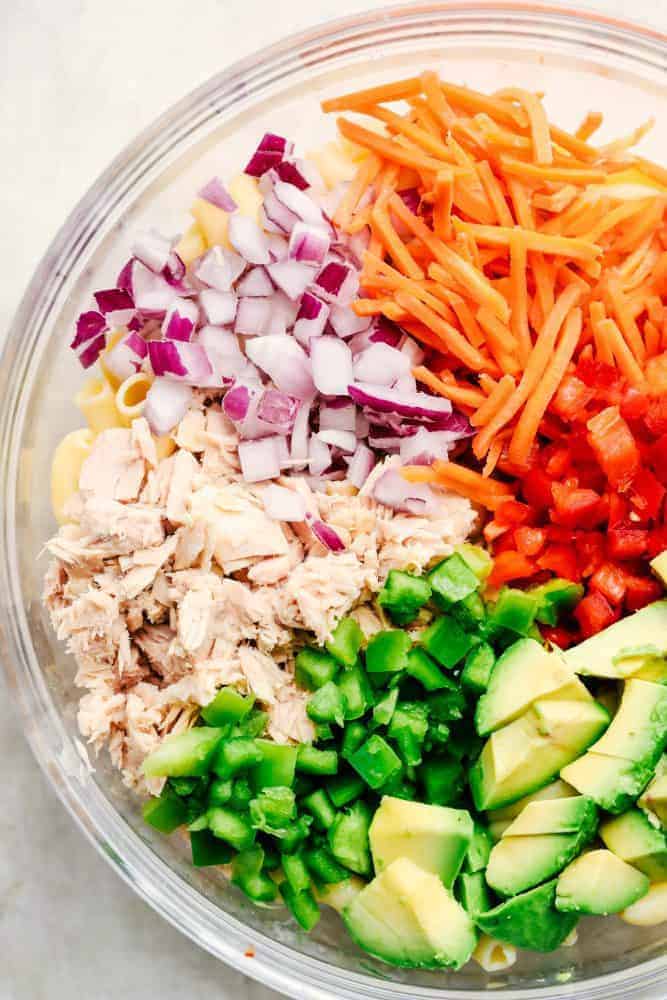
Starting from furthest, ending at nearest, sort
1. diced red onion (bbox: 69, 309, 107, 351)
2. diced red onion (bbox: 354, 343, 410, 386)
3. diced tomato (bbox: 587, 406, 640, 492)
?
diced red onion (bbox: 69, 309, 107, 351), diced red onion (bbox: 354, 343, 410, 386), diced tomato (bbox: 587, 406, 640, 492)

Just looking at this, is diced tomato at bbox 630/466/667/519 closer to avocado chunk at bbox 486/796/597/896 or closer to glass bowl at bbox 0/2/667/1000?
avocado chunk at bbox 486/796/597/896

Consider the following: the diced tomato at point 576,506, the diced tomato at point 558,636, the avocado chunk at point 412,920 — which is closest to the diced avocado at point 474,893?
the avocado chunk at point 412,920

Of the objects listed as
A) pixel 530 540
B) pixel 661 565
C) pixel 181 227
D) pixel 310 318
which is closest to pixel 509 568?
pixel 530 540

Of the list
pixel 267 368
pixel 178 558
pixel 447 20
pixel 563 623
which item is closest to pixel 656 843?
pixel 563 623

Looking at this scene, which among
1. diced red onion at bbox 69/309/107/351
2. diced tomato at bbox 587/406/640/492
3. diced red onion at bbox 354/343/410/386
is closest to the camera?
diced tomato at bbox 587/406/640/492

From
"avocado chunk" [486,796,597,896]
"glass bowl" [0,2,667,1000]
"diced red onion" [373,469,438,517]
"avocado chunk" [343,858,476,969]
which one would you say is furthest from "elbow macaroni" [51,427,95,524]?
"avocado chunk" [486,796,597,896]

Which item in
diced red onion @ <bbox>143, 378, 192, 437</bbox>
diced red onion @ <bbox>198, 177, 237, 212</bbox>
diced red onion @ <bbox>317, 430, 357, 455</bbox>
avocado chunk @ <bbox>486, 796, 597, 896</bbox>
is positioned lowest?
avocado chunk @ <bbox>486, 796, 597, 896</bbox>

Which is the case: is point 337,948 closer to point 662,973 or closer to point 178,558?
point 662,973

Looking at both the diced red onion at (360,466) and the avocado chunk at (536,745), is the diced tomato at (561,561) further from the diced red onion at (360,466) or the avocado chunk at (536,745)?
the diced red onion at (360,466)
